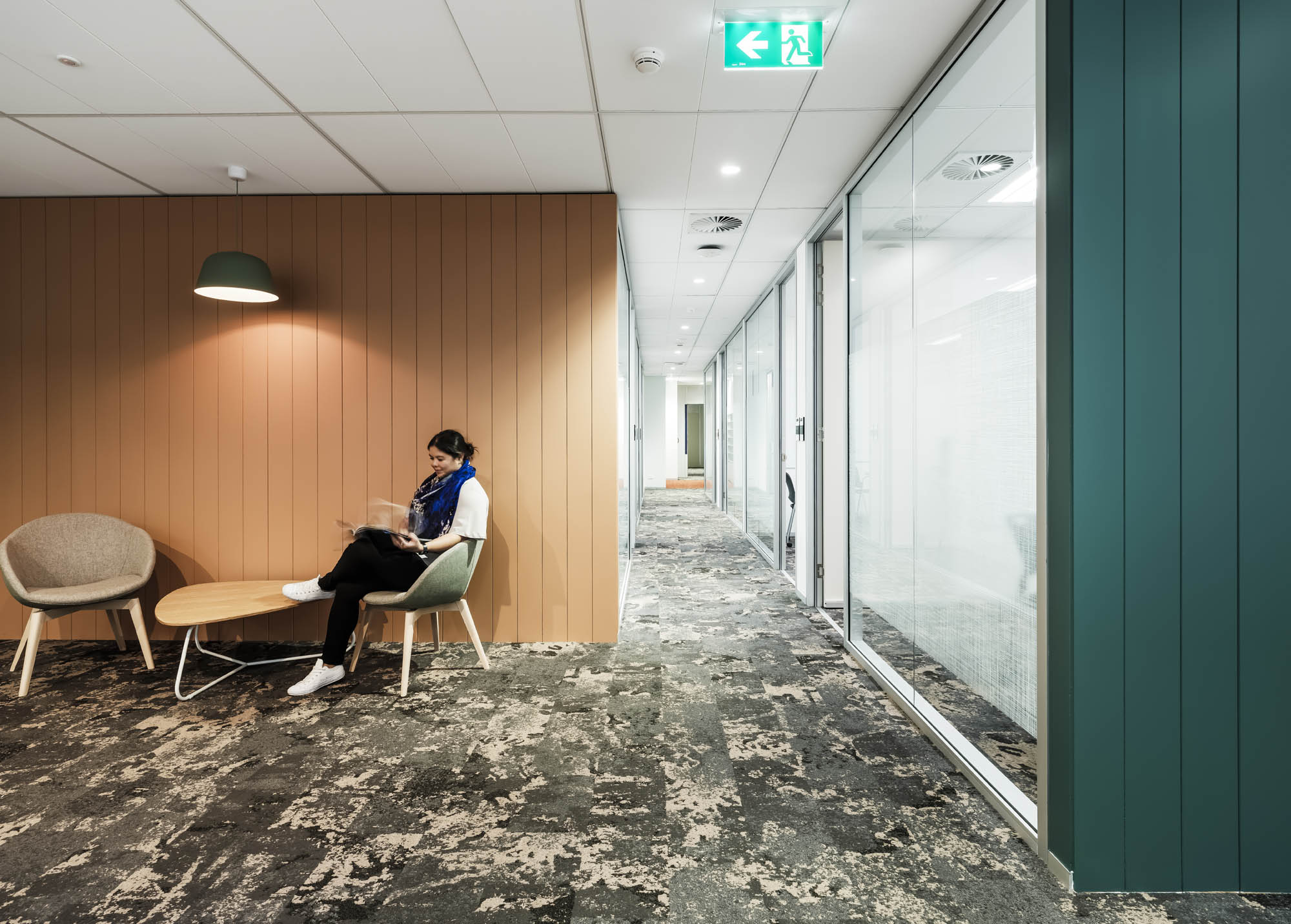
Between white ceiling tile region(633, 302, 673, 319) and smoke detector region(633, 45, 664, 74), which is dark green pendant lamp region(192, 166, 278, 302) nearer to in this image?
smoke detector region(633, 45, 664, 74)

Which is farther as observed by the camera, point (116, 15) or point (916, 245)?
point (916, 245)

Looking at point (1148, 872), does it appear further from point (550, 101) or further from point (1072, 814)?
point (550, 101)

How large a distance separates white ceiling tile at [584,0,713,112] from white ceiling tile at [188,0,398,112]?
81 cm

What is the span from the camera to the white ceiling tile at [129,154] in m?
3.25

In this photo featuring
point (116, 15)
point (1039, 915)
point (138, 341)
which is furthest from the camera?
point (138, 341)

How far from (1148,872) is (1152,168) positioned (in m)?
1.96

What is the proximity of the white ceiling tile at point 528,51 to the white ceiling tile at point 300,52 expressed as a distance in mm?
342

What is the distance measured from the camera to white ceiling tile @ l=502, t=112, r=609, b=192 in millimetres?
3227

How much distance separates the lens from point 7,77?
2824 millimetres

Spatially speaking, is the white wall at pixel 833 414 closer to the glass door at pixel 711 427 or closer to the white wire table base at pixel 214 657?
the white wire table base at pixel 214 657

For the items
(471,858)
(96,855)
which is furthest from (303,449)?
→ (471,858)

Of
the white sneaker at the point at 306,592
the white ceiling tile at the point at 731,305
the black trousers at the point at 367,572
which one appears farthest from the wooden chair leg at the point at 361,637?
the white ceiling tile at the point at 731,305

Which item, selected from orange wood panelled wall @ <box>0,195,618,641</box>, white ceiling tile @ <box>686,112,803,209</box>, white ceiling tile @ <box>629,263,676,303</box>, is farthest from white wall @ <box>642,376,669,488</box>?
orange wood panelled wall @ <box>0,195,618,641</box>

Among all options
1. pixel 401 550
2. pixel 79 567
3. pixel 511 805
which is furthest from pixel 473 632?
pixel 79 567
